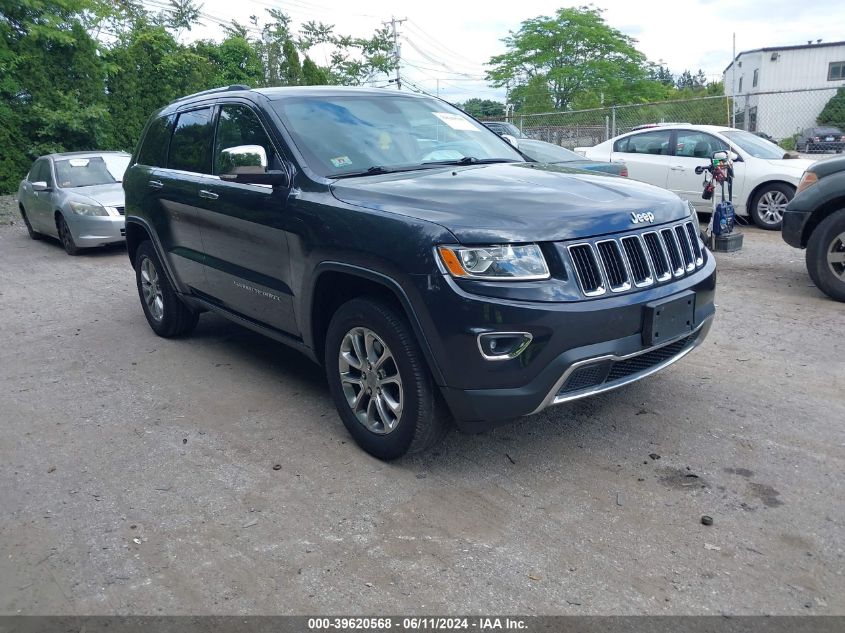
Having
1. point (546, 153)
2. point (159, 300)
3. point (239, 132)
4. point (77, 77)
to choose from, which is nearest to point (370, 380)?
point (239, 132)

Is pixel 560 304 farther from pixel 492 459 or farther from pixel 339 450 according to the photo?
pixel 339 450

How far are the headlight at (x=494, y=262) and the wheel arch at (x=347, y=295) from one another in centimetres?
29

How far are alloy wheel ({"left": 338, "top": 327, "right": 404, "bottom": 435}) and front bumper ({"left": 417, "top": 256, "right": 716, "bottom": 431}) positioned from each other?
0.38m

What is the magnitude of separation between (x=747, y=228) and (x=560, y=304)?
8.89 metres

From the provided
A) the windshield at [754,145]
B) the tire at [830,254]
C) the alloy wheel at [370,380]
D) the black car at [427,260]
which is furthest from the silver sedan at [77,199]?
the windshield at [754,145]

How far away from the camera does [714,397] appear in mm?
4531

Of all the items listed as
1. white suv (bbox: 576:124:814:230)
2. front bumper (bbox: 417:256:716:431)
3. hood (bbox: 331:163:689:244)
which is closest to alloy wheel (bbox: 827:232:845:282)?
hood (bbox: 331:163:689:244)

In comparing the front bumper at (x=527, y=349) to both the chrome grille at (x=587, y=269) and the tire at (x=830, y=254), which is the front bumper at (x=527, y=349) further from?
the tire at (x=830, y=254)

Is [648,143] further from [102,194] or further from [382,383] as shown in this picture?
[382,383]

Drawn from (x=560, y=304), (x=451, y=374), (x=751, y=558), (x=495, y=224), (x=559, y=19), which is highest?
(x=559, y=19)

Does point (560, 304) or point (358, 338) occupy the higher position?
point (560, 304)

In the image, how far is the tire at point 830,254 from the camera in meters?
6.54

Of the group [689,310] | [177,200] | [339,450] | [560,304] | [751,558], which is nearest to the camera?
[751,558]

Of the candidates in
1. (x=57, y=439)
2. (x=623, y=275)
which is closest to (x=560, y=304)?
(x=623, y=275)
